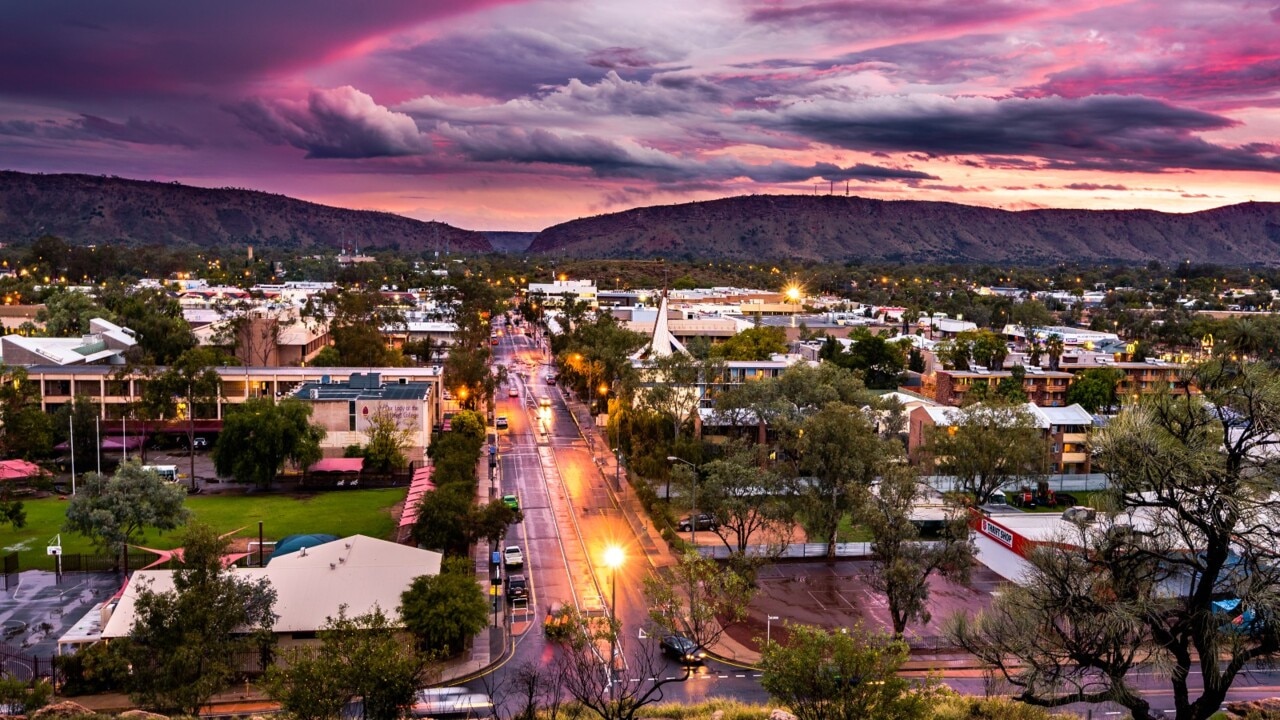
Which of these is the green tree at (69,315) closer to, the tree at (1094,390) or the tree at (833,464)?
the tree at (833,464)

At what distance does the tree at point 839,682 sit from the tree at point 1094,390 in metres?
70.4

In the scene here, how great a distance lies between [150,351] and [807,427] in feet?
→ 244

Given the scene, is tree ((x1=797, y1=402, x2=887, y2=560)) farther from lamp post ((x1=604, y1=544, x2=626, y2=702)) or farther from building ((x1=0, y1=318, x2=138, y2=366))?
building ((x1=0, y1=318, x2=138, y2=366))

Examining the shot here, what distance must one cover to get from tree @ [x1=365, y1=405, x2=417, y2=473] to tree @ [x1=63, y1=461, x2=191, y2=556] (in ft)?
65.7

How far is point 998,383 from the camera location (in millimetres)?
89375

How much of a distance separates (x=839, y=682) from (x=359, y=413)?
54863mm

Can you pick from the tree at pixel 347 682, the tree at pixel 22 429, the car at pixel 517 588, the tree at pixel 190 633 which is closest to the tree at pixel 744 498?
the car at pixel 517 588

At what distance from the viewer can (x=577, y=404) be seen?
103m

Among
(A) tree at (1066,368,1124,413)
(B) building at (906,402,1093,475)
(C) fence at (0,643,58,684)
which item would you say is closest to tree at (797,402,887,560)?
(B) building at (906,402,1093,475)

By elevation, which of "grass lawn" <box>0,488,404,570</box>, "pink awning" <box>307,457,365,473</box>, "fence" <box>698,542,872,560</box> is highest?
"pink awning" <box>307,457,365,473</box>

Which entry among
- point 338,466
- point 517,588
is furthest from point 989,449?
point 338,466

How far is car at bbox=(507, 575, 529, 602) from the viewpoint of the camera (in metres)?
45.8

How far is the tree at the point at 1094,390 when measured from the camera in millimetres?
88188

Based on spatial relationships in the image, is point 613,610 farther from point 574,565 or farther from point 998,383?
point 998,383
